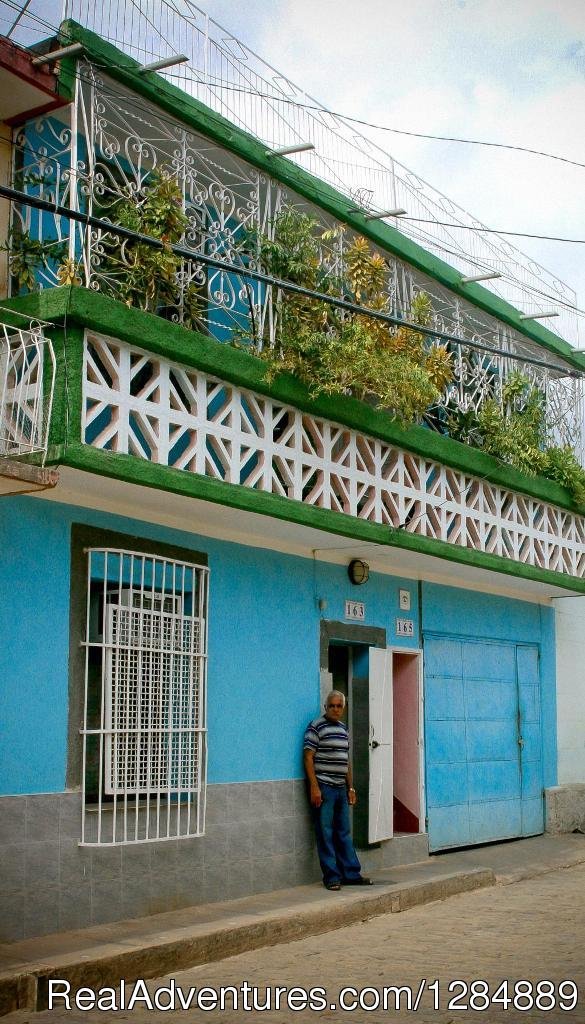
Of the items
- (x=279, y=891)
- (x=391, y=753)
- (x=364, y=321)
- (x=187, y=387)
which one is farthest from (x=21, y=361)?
(x=391, y=753)

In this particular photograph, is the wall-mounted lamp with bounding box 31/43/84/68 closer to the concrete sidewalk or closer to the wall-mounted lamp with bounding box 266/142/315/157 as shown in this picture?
the wall-mounted lamp with bounding box 266/142/315/157

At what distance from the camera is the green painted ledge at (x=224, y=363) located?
7980 mm

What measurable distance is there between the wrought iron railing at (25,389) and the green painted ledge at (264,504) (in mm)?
319

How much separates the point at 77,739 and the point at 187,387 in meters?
2.67

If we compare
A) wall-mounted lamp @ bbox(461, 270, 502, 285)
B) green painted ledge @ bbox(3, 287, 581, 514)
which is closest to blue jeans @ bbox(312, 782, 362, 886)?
green painted ledge @ bbox(3, 287, 581, 514)

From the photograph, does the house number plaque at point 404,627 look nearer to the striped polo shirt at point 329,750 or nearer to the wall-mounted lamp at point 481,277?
the striped polo shirt at point 329,750

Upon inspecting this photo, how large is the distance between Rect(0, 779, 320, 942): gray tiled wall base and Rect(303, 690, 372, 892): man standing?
20 centimetres

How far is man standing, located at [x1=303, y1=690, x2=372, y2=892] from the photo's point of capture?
34.9 ft

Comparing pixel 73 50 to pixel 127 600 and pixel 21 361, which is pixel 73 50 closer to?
pixel 21 361

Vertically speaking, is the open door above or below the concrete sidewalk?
above

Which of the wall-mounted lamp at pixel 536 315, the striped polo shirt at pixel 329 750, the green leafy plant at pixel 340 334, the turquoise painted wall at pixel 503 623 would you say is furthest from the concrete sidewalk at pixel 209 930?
the wall-mounted lamp at pixel 536 315

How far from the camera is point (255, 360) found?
9531mm

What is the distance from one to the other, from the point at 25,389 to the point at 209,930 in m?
3.85

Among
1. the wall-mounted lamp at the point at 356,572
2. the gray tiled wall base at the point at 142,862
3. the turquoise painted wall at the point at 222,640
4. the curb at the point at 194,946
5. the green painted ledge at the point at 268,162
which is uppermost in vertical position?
the green painted ledge at the point at 268,162
